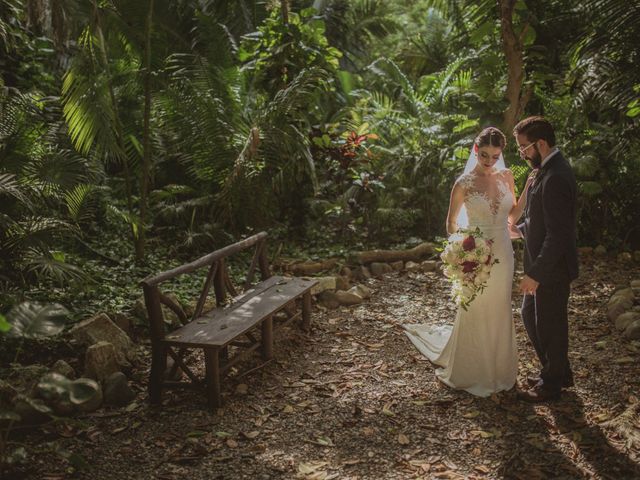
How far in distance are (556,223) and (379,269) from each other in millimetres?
3752

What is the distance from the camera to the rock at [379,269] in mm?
7398

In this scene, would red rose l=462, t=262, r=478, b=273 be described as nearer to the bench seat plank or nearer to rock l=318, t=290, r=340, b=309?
the bench seat plank

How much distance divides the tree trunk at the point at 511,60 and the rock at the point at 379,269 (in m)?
2.21

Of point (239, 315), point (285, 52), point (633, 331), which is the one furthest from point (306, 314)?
point (285, 52)

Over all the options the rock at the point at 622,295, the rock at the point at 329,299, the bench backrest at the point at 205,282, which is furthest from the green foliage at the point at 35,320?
the rock at the point at 622,295

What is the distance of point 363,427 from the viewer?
12.8ft

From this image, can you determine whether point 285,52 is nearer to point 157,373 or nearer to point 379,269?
point 379,269

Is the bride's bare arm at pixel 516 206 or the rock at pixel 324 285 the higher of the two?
the bride's bare arm at pixel 516 206

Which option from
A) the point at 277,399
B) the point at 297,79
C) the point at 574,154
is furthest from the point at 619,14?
the point at 277,399

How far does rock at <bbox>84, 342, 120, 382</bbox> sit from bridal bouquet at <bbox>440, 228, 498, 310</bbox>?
262cm

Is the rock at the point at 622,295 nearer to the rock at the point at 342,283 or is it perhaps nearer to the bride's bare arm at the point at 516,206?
the bride's bare arm at the point at 516,206

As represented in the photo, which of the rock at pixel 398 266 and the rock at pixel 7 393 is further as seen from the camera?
the rock at pixel 398 266

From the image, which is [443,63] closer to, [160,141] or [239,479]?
[160,141]

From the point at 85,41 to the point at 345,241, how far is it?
4.02 meters
